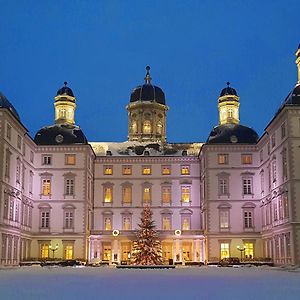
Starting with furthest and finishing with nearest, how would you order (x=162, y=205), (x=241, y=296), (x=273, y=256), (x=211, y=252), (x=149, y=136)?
(x=149, y=136), (x=162, y=205), (x=211, y=252), (x=273, y=256), (x=241, y=296)

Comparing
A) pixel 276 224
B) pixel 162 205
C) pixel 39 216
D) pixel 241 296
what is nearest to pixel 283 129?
pixel 276 224

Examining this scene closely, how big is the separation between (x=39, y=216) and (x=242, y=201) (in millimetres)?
21362

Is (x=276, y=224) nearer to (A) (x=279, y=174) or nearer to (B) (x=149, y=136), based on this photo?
(A) (x=279, y=174)

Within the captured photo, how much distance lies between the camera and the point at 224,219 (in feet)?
198

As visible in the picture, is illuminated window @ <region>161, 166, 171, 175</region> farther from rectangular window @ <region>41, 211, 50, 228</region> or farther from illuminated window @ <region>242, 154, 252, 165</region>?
rectangular window @ <region>41, 211, 50, 228</region>

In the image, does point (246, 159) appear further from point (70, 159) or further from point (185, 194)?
point (70, 159)

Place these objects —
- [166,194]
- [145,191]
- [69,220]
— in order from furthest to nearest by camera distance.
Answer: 1. [145,191]
2. [166,194]
3. [69,220]

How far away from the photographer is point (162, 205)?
6569cm

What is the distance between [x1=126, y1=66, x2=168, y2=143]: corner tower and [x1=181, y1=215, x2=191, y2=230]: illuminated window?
13.4m

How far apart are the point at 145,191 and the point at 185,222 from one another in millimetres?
5780

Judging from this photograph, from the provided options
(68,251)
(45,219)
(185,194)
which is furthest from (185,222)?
(45,219)

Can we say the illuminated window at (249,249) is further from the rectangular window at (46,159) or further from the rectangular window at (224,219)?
the rectangular window at (46,159)

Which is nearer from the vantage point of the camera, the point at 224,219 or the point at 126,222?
the point at 224,219

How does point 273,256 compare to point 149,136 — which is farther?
point 149,136
